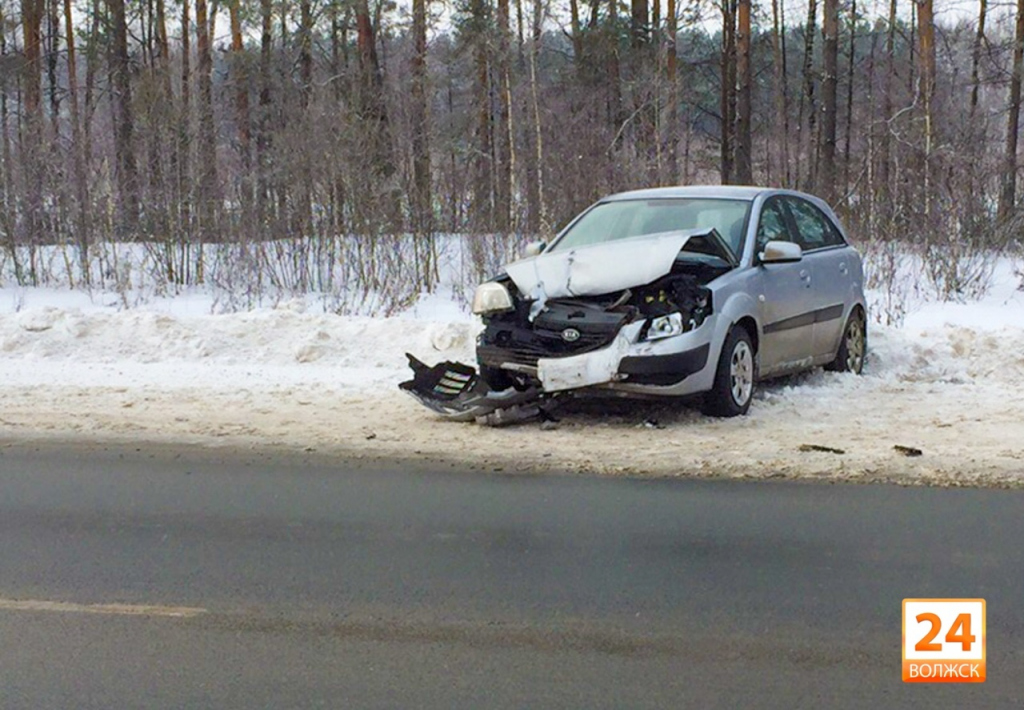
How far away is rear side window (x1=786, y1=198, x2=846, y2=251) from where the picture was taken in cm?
1064

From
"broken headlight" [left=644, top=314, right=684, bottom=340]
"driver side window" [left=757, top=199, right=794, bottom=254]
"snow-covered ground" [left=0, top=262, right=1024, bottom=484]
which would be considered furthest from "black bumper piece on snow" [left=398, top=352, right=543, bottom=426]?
"driver side window" [left=757, top=199, right=794, bottom=254]

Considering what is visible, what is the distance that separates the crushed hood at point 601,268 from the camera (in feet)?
28.7

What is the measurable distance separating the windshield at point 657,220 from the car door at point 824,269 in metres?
0.89

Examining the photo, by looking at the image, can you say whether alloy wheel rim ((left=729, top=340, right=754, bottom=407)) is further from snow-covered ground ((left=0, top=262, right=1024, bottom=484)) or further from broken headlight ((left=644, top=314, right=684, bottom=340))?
broken headlight ((left=644, top=314, right=684, bottom=340))

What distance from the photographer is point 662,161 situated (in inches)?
1003

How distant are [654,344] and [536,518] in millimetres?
2494

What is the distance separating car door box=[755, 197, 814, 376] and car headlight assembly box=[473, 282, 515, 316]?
2.05m

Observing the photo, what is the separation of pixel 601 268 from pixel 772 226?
204 centimetres

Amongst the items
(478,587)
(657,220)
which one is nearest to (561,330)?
(657,220)

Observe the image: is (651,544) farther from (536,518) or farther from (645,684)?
(645,684)

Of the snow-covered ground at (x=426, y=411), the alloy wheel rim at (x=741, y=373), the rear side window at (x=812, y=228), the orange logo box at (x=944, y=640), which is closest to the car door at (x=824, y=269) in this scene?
the rear side window at (x=812, y=228)

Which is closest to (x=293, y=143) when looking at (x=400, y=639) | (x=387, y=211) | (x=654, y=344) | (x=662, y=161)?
(x=387, y=211)

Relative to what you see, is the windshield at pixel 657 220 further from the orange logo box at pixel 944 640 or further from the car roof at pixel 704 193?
the orange logo box at pixel 944 640

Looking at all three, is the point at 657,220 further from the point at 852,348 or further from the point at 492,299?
the point at 852,348
